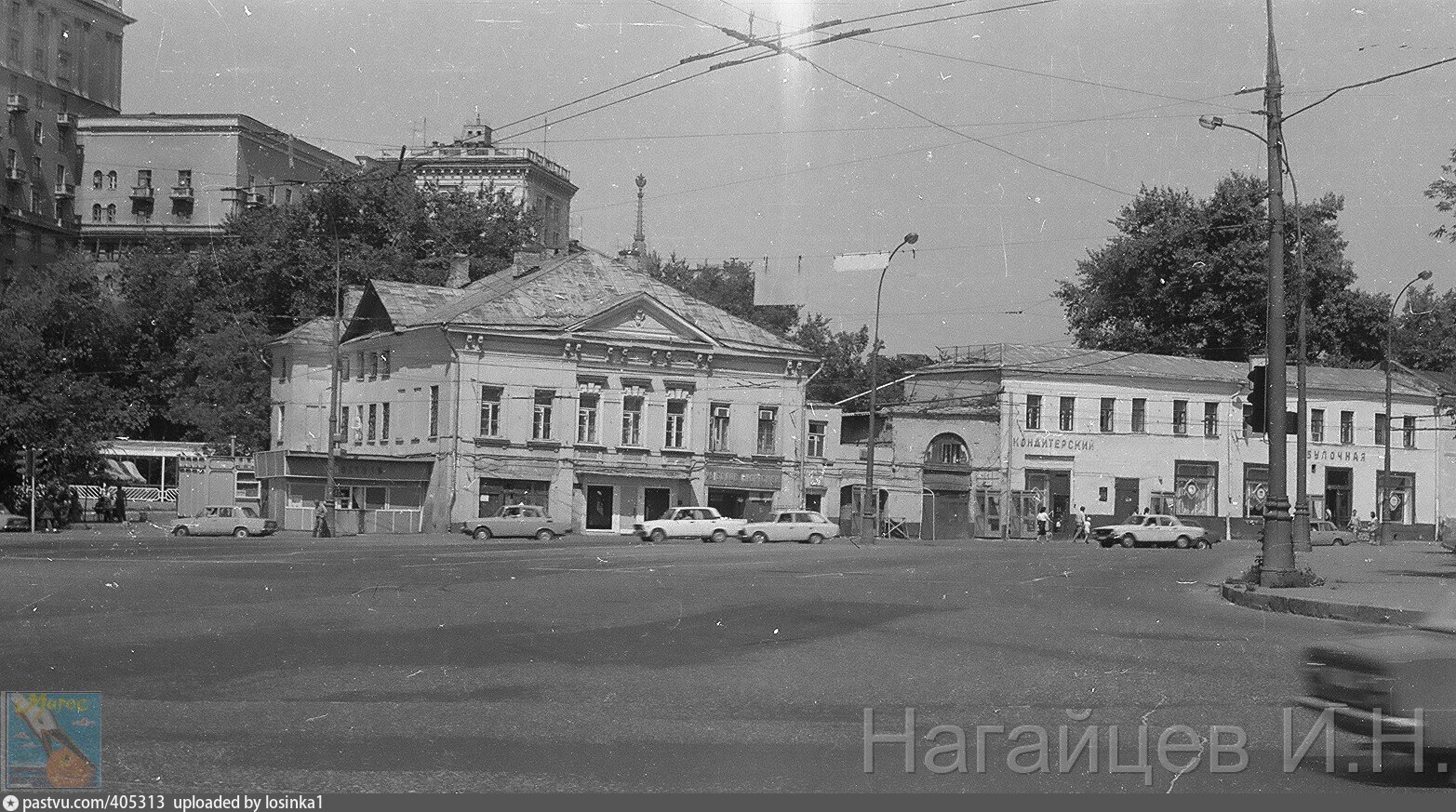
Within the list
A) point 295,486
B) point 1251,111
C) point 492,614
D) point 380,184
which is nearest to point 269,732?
point 492,614

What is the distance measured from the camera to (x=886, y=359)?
96812 mm

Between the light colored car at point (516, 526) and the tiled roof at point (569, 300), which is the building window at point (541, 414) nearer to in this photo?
the tiled roof at point (569, 300)

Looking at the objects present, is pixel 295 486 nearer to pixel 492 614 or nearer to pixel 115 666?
pixel 492 614

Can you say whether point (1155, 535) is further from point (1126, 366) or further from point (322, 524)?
point (322, 524)

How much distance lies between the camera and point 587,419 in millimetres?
60344

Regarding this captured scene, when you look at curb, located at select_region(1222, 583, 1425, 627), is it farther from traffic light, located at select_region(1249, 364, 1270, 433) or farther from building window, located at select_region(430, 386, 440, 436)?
building window, located at select_region(430, 386, 440, 436)

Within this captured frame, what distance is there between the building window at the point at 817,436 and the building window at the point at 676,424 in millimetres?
6580

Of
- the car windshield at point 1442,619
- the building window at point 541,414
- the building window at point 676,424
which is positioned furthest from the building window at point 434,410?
the car windshield at point 1442,619

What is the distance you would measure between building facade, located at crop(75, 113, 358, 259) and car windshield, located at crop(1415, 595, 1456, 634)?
312 feet

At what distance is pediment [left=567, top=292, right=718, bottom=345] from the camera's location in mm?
60031

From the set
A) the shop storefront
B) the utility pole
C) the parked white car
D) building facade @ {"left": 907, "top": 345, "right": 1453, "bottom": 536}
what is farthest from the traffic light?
building facade @ {"left": 907, "top": 345, "right": 1453, "bottom": 536}

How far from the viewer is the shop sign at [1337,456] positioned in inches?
2877

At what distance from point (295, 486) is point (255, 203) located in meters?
33.3

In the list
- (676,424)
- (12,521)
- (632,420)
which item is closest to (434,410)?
(632,420)
